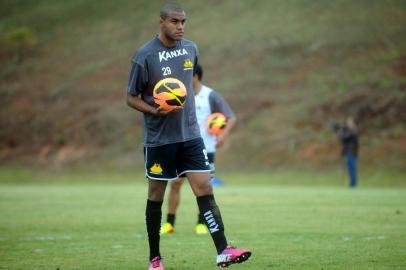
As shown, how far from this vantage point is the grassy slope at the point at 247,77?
50219 millimetres

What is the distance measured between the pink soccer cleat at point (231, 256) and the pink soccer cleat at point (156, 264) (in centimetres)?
86

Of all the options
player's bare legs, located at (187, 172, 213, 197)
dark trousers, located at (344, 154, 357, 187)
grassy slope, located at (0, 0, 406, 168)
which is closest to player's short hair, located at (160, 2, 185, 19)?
player's bare legs, located at (187, 172, 213, 197)

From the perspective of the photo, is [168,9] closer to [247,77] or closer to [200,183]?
[200,183]

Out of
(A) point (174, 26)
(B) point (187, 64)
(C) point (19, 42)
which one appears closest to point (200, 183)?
(B) point (187, 64)

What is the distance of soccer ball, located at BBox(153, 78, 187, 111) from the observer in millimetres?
9188

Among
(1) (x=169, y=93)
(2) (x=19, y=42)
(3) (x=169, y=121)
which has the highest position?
(2) (x=19, y=42)

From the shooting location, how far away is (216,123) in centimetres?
1523

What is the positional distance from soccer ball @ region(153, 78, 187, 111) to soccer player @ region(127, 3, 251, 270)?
0.35ft

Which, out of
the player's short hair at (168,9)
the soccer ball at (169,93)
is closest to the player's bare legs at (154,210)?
the soccer ball at (169,93)

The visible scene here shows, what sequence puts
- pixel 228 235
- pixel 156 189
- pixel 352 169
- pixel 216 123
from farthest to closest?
pixel 352 169 → pixel 216 123 → pixel 228 235 → pixel 156 189

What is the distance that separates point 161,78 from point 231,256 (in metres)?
2.17

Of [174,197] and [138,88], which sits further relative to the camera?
[174,197]

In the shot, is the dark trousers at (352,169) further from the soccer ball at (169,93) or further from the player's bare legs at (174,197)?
the soccer ball at (169,93)

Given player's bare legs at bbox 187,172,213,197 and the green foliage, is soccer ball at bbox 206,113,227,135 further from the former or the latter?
the green foliage
